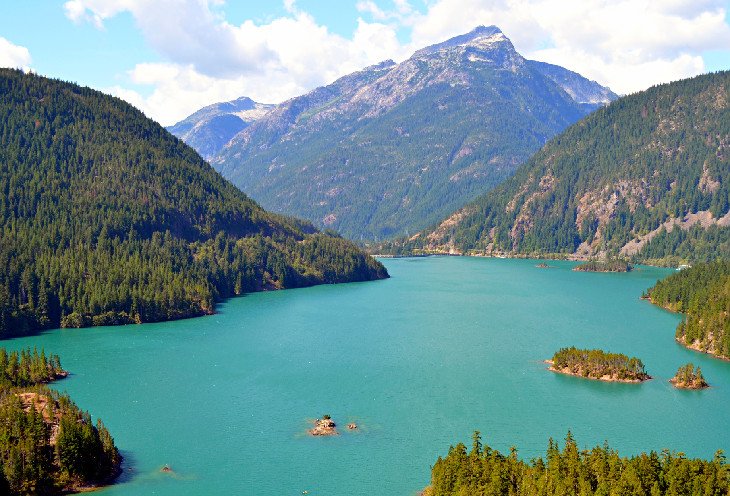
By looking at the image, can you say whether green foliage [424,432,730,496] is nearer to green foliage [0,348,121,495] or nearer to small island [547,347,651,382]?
green foliage [0,348,121,495]

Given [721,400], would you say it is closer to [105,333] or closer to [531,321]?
[531,321]

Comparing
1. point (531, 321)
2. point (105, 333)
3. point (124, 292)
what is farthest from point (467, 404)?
point (124, 292)

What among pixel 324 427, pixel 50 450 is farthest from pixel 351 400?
pixel 50 450

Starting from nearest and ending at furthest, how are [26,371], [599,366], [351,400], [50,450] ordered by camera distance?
[50,450]
[351,400]
[26,371]
[599,366]

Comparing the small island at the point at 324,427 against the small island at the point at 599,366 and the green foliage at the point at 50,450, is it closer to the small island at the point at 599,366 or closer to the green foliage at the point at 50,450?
the green foliage at the point at 50,450

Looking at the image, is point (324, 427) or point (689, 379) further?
point (689, 379)

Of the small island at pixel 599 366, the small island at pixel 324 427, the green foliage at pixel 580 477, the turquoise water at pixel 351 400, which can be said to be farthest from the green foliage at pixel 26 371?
the small island at pixel 599 366

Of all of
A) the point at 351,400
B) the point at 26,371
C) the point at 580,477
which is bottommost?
the point at 351,400

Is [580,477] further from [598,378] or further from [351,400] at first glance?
[598,378]
